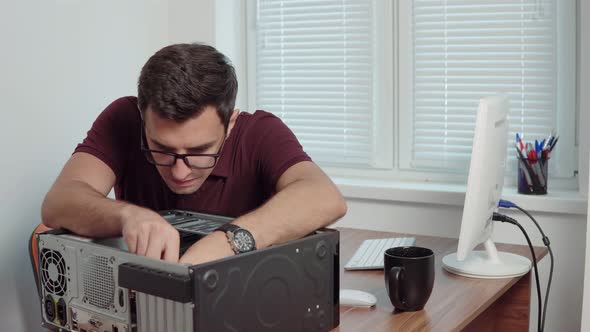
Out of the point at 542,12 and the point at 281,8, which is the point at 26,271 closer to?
the point at 281,8

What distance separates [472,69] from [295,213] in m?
1.46

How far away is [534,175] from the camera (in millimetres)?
2477

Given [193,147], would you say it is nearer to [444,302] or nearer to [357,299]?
[357,299]

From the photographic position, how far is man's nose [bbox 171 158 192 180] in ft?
4.92

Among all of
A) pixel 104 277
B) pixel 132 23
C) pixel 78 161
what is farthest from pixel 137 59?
pixel 104 277

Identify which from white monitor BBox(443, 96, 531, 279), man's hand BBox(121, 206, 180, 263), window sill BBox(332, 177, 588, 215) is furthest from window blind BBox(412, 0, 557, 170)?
man's hand BBox(121, 206, 180, 263)

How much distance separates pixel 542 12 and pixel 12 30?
171 centimetres

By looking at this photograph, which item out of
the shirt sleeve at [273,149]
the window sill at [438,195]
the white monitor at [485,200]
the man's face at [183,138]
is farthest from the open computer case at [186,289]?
the window sill at [438,195]

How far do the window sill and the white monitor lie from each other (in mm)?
479

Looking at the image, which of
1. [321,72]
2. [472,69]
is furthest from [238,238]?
[321,72]

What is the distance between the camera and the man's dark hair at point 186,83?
1.46 meters

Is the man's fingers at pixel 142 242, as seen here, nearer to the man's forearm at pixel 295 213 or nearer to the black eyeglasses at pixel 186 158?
the man's forearm at pixel 295 213

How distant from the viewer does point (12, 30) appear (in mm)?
2346

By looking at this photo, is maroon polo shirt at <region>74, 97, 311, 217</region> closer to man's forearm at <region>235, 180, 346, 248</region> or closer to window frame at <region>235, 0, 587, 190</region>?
man's forearm at <region>235, 180, 346, 248</region>
